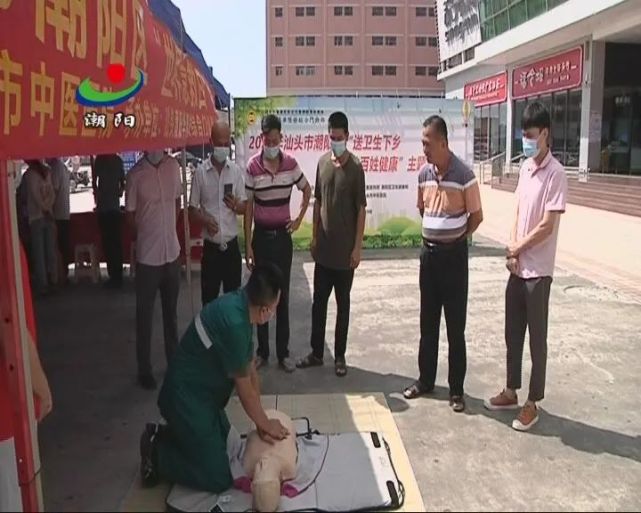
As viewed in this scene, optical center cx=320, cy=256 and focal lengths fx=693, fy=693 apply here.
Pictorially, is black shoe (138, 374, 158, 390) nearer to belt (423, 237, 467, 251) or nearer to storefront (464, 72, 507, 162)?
belt (423, 237, 467, 251)

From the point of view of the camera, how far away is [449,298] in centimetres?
426

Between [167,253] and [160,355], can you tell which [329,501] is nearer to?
[167,253]

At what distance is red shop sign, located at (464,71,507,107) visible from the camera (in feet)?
91.1

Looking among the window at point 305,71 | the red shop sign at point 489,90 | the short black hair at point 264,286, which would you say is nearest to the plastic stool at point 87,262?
the short black hair at point 264,286

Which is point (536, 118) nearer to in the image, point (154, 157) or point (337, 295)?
point (337, 295)

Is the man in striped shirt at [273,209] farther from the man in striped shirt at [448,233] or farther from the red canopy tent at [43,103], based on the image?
the red canopy tent at [43,103]

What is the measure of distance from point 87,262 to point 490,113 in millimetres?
24599

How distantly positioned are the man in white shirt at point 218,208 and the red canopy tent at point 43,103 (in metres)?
1.23

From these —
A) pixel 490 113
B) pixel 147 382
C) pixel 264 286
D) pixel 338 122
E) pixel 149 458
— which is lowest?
pixel 147 382

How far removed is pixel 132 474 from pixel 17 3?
6.77ft

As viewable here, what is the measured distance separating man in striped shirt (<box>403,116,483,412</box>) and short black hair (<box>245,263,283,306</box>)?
1516mm

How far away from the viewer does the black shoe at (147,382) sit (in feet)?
15.3

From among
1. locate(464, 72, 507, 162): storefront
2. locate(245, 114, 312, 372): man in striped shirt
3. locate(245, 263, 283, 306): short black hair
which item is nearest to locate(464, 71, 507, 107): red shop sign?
locate(464, 72, 507, 162): storefront

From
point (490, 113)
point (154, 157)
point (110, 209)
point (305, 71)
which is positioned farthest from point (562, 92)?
point (305, 71)
